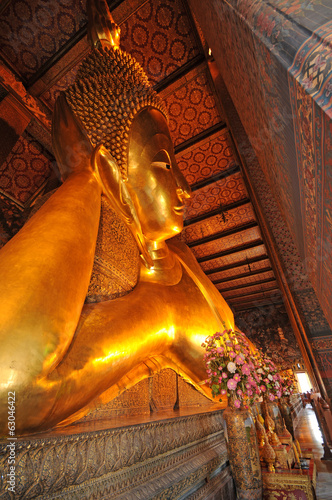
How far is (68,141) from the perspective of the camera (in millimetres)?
1942

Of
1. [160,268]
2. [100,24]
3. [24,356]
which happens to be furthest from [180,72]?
[24,356]

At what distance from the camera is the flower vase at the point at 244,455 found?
4.64 ft

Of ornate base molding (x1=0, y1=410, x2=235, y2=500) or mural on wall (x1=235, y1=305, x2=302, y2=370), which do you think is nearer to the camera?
ornate base molding (x1=0, y1=410, x2=235, y2=500)

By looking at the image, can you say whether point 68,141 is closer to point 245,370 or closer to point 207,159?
point 245,370

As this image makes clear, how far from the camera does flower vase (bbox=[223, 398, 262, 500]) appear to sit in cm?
141

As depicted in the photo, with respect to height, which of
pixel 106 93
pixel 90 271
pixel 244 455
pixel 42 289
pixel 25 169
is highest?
pixel 25 169

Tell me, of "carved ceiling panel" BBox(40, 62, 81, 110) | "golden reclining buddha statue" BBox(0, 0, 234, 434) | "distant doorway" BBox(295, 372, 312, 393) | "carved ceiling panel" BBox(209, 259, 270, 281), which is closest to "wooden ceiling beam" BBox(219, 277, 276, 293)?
"carved ceiling panel" BBox(209, 259, 270, 281)

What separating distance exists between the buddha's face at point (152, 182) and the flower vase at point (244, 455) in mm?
1372

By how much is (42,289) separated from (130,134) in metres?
1.61

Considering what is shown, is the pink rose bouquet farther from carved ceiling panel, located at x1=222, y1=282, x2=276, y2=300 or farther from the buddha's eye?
carved ceiling panel, located at x1=222, y1=282, x2=276, y2=300

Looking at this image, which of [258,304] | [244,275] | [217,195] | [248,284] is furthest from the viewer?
[258,304]

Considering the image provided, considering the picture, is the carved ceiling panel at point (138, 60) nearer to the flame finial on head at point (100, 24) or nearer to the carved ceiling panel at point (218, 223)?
the flame finial on head at point (100, 24)

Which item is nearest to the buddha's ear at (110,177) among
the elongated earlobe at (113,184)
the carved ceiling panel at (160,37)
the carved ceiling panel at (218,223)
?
the elongated earlobe at (113,184)

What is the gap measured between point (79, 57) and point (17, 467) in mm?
3198
